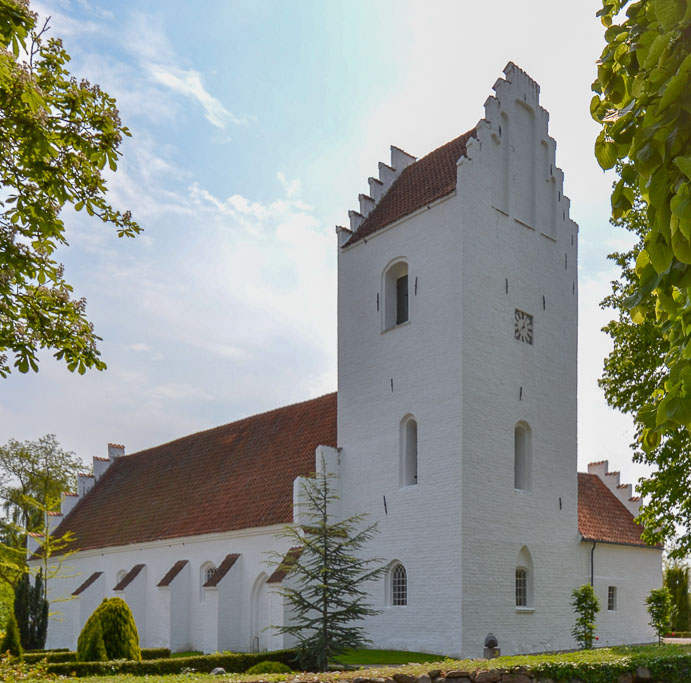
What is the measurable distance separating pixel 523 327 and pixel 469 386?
3160mm

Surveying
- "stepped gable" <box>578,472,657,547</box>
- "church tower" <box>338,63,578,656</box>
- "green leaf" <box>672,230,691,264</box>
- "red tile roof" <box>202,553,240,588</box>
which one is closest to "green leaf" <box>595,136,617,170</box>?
"green leaf" <box>672,230,691,264</box>

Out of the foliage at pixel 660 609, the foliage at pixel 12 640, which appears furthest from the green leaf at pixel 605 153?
the foliage at pixel 660 609

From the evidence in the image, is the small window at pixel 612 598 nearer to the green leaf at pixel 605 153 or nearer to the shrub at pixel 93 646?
the shrub at pixel 93 646

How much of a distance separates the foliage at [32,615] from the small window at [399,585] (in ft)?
39.2

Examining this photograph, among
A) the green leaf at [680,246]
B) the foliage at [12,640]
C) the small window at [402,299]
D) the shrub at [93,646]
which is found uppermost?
the small window at [402,299]

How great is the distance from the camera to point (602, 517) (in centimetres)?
2516

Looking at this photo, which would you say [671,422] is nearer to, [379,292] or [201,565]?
[379,292]

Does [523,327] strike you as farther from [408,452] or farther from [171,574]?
[171,574]

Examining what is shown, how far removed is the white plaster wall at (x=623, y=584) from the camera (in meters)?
22.8

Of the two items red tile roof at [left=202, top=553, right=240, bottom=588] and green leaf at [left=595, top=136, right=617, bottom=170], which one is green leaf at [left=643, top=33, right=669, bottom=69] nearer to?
green leaf at [left=595, top=136, right=617, bottom=170]

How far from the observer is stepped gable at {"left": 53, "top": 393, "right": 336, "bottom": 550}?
946 inches

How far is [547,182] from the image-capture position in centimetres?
2366

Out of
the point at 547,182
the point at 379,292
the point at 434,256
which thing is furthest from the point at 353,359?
the point at 547,182

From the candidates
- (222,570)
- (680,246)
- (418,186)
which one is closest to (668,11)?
(680,246)
